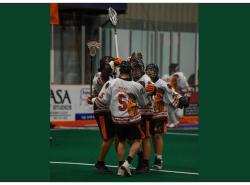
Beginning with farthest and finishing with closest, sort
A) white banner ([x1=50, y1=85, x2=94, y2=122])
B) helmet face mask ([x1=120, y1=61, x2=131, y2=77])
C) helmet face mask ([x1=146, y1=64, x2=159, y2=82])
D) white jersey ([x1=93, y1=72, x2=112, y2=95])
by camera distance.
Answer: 1. white banner ([x1=50, y1=85, x2=94, y2=122])
2. helmet face mask ([x1=146, y1=64, x2=159, y2=82])
3. white jersey ([x1=93, y1=72, x2=112, y2=95])
4. helmet face mask ([x1=120, y1=61, x2=131, y2=77])

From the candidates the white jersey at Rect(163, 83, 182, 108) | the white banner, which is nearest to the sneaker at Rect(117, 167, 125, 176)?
the white jersey at Rect(163, 83, 182, 108)

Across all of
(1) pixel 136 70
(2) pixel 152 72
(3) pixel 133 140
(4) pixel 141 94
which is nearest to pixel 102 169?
(3) pixel 133 140

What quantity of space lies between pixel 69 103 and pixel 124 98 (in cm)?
879

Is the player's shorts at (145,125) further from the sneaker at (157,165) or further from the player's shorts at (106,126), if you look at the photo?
the sneaker at (157,165)

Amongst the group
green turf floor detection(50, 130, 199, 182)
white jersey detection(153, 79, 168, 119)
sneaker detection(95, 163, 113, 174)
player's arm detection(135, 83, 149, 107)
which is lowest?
green turf floor detection(50, 130, 199, 182)

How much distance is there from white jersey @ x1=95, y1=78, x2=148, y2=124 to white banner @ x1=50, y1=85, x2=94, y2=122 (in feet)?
27.7

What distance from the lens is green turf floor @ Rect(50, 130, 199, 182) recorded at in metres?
8.55

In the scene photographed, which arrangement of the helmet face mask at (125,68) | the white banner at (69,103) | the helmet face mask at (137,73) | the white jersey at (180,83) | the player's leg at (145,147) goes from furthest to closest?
A: the white banner at (69,103) → the white jersey at (180,83) → the player's leg at (145,147) → the helmet face mask at (137,73) → the helmet face mask at (125,68)

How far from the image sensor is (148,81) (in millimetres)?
8719

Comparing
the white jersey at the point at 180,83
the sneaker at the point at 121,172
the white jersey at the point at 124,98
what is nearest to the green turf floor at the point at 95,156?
the sneaker at the point at 121,172

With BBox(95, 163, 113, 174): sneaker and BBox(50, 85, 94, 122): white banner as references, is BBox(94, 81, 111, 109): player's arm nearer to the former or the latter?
BBox(95, 163, 113, 174): sneaker

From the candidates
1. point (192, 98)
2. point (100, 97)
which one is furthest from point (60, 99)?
point (100, 97)

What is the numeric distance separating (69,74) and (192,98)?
162 inches

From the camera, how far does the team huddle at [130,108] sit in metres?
8.52
